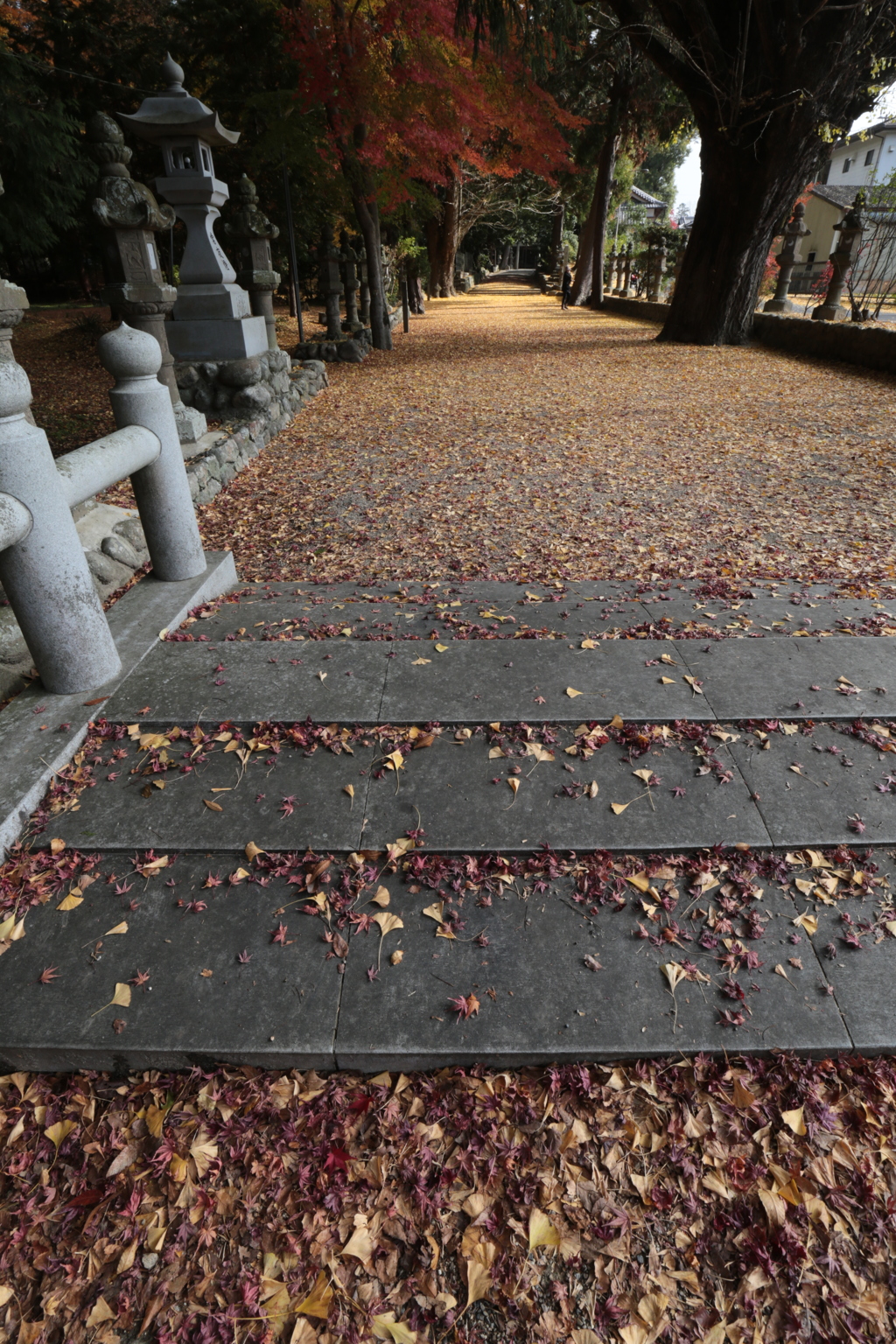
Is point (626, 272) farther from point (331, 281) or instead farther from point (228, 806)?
point (228, 806)

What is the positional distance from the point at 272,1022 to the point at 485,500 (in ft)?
16.8

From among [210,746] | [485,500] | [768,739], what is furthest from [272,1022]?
[485,500]

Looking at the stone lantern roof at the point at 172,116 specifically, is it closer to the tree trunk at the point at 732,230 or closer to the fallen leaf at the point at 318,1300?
the fallen leaf at the point at 318,1300

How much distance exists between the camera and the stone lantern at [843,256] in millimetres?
13195

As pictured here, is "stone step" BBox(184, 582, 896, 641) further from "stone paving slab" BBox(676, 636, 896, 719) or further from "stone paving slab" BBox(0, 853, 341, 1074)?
"stone paving slab" BBox(0, 853, 341, 1074)

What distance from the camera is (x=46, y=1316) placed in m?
1.41

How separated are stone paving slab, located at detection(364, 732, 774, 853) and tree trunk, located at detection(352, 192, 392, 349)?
13.5 meters

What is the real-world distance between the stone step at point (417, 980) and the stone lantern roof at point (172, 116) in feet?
26.2

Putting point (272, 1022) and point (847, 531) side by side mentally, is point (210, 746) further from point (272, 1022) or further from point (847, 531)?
point (847, 531)

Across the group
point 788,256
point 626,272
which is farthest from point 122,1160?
point 626,272

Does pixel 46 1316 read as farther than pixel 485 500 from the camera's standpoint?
No

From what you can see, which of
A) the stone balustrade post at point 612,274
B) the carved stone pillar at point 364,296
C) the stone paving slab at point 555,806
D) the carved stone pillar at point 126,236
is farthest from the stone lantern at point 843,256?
the stone balustrade post at point 612,274

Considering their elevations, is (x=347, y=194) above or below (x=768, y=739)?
above

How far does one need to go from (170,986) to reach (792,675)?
2575 millimetres
